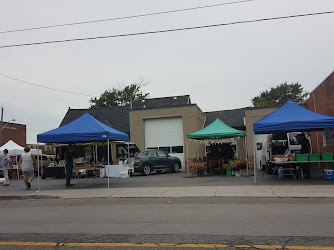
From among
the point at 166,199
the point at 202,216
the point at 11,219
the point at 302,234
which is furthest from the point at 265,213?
the point at 11,219

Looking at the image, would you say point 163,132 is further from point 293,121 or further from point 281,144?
point 293,121

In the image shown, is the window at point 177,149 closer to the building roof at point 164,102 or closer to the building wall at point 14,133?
the building roof at point 164,102

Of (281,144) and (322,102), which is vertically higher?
(322,102)

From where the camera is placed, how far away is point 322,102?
63.7 ft

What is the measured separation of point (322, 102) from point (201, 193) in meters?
12.2

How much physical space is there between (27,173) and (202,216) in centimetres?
935

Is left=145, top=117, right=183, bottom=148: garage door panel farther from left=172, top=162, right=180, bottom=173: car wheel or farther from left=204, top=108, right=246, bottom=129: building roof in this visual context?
left=204, top=108, right=246, bottom=129: building roof

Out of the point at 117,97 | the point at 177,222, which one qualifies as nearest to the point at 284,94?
the point at 117,97

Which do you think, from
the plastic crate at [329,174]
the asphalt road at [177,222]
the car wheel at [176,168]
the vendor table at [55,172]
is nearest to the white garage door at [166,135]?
the car wheel at [176,168]

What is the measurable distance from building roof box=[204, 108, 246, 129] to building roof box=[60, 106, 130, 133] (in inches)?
288

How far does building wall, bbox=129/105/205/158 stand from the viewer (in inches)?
947

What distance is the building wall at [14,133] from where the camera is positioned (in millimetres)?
44719

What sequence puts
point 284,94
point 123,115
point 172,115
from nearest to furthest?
point 172,115 → point 123,115 → point 284,94

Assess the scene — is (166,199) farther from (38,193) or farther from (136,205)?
(38,193)
